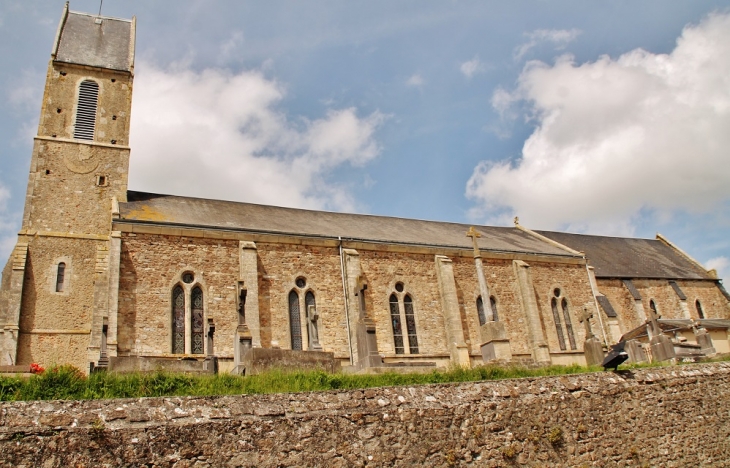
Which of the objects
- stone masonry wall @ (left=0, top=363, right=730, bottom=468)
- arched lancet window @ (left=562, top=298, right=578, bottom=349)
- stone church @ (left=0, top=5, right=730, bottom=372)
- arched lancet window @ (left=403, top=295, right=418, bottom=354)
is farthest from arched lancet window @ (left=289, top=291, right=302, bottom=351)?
arched lancet window @ (left=562, top=298, right=578, bottom=349)

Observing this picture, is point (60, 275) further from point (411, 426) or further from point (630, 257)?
point (630, 257)

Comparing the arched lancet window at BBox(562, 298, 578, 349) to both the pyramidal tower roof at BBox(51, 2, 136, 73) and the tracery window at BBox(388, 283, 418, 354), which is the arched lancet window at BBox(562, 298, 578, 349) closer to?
the tracery window at BBox(388, 283, 418, 354)

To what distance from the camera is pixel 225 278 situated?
1966 centimetres

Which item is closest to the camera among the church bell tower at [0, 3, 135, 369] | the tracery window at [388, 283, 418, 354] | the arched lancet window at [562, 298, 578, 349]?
the church bell tower at [0, 3, 135, 369]

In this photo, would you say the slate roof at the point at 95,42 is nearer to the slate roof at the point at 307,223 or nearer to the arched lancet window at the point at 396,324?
the slate roof at the point at 307,223

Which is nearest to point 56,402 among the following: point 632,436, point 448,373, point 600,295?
point 448,373

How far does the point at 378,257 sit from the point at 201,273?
7312 mm

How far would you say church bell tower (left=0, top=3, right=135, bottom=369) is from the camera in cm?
1900

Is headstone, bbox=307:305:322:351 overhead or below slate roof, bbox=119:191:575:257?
below

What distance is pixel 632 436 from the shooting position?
946 centimetres

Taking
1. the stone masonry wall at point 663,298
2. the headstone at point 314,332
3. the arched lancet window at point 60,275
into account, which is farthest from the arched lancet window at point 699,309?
the arched lancet window at point 60,275

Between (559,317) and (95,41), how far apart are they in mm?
26272

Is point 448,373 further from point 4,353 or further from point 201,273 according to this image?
point 4,353

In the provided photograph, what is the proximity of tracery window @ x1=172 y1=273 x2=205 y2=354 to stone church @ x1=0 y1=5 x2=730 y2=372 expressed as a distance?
0.04 meters
